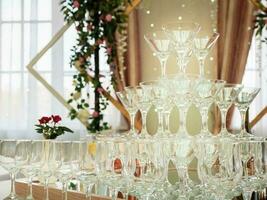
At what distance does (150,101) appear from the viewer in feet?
5.78

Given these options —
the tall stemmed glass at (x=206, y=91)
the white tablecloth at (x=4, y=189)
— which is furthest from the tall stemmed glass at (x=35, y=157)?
the tall stemmed glass at (x=206, y=91)

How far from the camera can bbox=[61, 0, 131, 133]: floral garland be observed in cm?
420

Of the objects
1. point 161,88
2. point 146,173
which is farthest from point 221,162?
point 161,88

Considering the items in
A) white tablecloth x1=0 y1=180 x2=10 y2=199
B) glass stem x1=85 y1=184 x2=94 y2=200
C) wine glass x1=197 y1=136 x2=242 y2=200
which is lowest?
white tablecloth x1=0 y1=180 x2=10 y2=199

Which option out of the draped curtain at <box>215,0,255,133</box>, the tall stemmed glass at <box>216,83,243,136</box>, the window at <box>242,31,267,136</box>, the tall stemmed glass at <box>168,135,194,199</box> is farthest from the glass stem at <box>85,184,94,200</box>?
the window at <box>242,31,267,136</box>

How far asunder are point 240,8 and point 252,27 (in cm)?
20

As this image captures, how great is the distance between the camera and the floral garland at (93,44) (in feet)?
13.8

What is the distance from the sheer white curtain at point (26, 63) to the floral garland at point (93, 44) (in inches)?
10.4

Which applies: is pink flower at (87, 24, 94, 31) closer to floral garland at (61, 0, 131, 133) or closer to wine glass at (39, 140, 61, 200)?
floral garland at (61, 0, 131, 133)

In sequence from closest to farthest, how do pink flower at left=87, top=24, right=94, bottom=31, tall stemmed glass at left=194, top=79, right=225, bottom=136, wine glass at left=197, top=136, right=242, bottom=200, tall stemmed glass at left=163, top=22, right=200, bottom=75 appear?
wine glass at left=197, top=136, right=242, bottom=200 < tall stemmed glass at left=194, top=79, right=225, bottom=136 < tall stemmed glass at left=163, top=22, right=200, bottom=75 < pink flower at left=87, top=24, right=94, bottom=31

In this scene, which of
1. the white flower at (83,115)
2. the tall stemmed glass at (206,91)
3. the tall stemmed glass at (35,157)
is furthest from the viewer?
the white flower at (83,115)

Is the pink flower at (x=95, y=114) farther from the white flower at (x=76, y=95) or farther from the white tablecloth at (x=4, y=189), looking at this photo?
the white tablecloth at (x=4, y=189)

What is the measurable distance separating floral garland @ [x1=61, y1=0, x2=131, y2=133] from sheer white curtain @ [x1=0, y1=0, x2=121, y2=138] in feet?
0.87

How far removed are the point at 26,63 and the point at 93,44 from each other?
0.82 m
